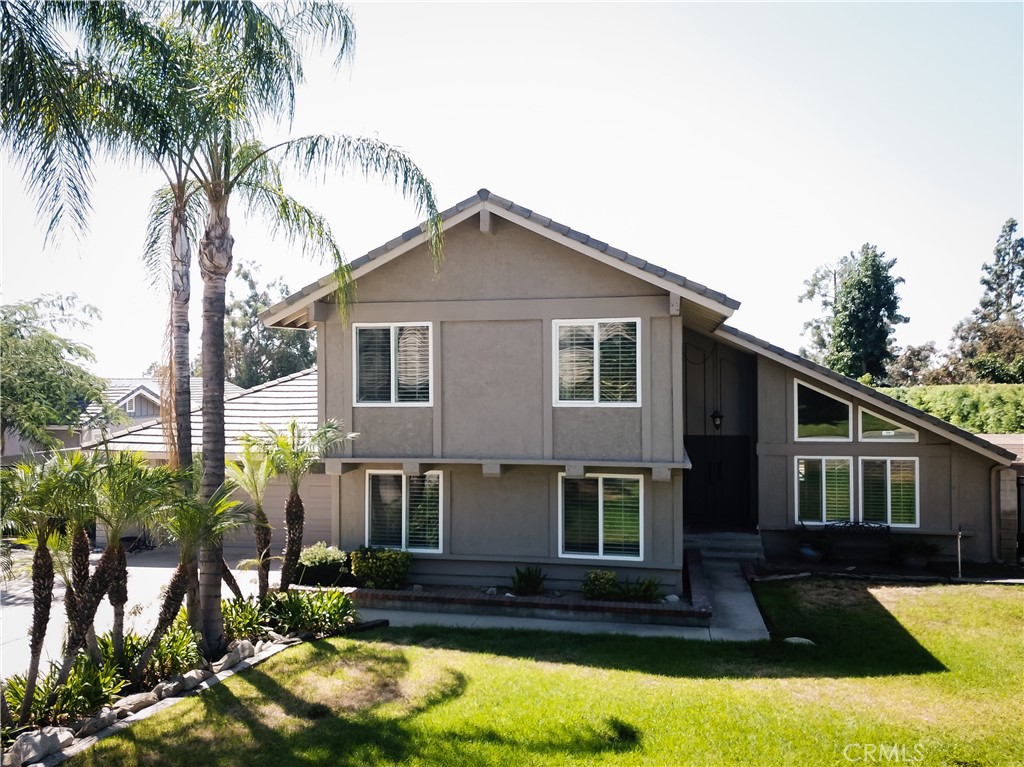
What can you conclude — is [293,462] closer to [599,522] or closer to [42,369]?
[599,522]

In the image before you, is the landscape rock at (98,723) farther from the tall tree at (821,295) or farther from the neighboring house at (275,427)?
the tall tree at (821,295)

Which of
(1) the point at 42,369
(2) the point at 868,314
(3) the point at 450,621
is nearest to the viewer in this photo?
(3) the point at 450,621

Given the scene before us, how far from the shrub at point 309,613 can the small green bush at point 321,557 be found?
1.93 meters

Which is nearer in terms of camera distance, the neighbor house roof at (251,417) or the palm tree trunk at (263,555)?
the palm tree trunk at (263,555)

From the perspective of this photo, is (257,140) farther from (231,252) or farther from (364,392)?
(364,392)

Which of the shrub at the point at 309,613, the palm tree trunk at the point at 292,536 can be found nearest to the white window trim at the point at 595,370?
the palm tree trunk at the point at 292,536

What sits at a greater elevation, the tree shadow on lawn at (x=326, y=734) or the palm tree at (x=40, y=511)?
the palm tree at (x=40, y=511)

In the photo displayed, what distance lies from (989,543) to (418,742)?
45.8 feet

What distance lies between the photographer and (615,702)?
762cm

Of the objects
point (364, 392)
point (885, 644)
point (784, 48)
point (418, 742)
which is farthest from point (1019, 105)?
point (418, 742)

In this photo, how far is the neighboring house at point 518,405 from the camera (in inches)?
490

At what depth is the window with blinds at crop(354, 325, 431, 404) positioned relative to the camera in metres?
13.4

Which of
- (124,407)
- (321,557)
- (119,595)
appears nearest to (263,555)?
(321,557)

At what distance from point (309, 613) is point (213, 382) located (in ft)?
12.9
